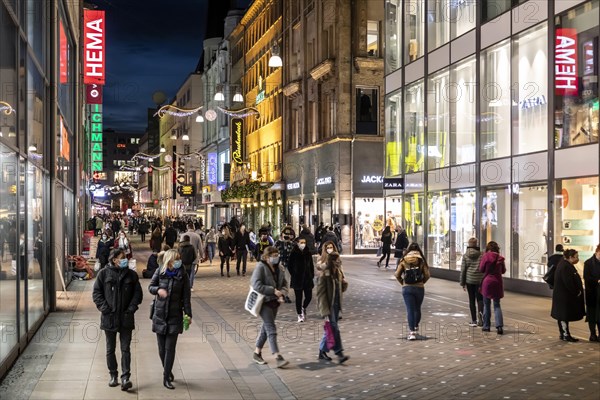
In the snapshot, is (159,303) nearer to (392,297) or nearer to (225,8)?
(392,297)

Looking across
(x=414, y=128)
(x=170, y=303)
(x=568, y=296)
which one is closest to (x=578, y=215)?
(x=568, y=296)

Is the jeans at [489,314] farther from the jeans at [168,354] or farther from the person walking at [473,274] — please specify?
the jeans at [168,354]

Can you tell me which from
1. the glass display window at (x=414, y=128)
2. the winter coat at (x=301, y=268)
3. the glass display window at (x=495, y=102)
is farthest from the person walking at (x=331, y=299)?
the glass display window at (x=414, y=128)

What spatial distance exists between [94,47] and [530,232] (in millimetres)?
25014

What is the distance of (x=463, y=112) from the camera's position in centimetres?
2734

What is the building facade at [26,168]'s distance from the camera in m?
11.0

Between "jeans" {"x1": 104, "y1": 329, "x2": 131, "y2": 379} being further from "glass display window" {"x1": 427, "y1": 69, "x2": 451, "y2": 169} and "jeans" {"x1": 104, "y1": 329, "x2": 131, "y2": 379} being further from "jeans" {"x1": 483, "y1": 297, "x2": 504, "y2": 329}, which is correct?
"glass display window" {"x1": 427, "y1": 69, "x2": 451, "y2": 169}

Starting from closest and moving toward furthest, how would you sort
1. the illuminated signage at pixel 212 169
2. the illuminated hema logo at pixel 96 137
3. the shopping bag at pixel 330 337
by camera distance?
1. the shopping bag at pixel 330 337
2. the illuminated hema logo at pixel 96 137
3. the illuminated signage at pixel 212 169

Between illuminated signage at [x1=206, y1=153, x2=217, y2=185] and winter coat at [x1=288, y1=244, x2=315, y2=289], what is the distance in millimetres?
67349

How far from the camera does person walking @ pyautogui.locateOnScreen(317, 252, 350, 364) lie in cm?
1211

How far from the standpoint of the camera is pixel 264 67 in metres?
63.1

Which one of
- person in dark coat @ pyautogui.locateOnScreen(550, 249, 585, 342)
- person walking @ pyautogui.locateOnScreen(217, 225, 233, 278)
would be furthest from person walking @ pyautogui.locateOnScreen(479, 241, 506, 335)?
person walking @ pyautogui.locateOnScreen(217, 225, 233, 278)

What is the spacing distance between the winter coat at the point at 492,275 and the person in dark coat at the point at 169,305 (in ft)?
21.4

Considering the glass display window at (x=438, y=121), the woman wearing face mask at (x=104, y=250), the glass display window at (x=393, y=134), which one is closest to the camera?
the woman wearing face mask at (x=104, y=250)
